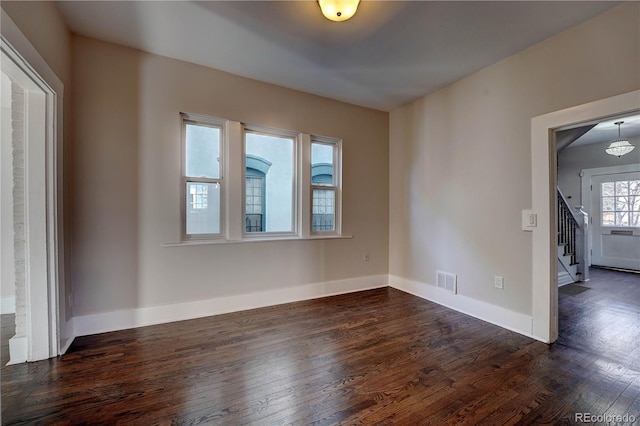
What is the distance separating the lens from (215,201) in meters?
3.17

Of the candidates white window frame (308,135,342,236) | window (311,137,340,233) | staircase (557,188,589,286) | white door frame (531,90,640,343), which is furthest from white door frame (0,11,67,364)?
staircase (557,188,589,286)

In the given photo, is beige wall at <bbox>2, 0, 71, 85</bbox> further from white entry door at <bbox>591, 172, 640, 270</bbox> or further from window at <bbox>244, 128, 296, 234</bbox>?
white entry door at <bbox>591, 172, 640, 270</bbox>

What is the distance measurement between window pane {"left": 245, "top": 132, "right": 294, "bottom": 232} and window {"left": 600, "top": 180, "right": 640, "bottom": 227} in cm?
696

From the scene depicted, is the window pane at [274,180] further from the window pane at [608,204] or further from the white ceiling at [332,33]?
the window pane at [608,204]

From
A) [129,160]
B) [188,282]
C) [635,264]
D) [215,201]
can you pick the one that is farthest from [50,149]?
[635,264]

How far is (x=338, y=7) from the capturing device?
6.41ft

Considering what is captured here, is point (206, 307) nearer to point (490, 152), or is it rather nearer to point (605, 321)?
point (490, 152)

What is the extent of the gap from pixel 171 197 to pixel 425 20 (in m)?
2.88

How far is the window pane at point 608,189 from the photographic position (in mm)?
5894

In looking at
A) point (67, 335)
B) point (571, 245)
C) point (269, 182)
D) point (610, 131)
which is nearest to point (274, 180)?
point (269, 182)

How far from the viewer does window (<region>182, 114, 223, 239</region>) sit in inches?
120

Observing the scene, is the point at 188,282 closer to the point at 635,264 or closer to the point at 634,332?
the point at 634,332

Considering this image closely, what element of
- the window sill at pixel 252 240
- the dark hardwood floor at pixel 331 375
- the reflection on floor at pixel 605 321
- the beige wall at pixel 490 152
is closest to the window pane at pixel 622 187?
the reflection on floor at pixel 605 321

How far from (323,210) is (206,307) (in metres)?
1.92
